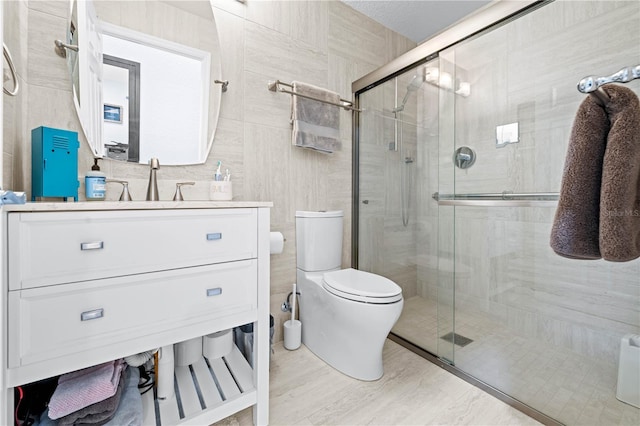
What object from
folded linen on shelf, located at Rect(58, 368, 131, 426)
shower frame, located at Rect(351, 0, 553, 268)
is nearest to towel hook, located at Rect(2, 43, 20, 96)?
folded linen on shelf, located at Rect(58, 368, 131, 426)

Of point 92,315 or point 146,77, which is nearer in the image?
point 92,315

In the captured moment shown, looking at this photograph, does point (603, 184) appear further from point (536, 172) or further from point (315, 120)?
point (315, 120)

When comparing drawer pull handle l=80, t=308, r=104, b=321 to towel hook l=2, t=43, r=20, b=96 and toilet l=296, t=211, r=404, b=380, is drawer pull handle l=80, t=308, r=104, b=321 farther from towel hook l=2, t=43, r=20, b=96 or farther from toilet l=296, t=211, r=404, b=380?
toilet l=296, t=211, r=404, b=380

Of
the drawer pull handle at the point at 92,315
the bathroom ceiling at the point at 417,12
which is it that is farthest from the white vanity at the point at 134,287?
the bathroom ceiling at the point at 417,12

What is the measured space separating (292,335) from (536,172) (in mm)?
1534

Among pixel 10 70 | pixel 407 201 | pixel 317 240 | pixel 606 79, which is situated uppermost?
pixel 10 70

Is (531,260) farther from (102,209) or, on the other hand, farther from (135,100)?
(135,100)

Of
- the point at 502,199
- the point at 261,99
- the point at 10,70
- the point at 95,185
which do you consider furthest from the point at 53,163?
the point at 502,199

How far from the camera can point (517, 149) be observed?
142cm

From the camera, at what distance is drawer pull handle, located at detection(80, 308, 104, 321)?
33.7 inches

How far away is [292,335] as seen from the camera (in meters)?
1.77

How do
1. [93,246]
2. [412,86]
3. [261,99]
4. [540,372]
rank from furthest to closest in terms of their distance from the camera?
[412,86] → [261,99] → [540,372] → [93,246]

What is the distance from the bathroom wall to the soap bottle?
10 cm

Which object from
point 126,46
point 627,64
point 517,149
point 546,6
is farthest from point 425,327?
point 126,46
